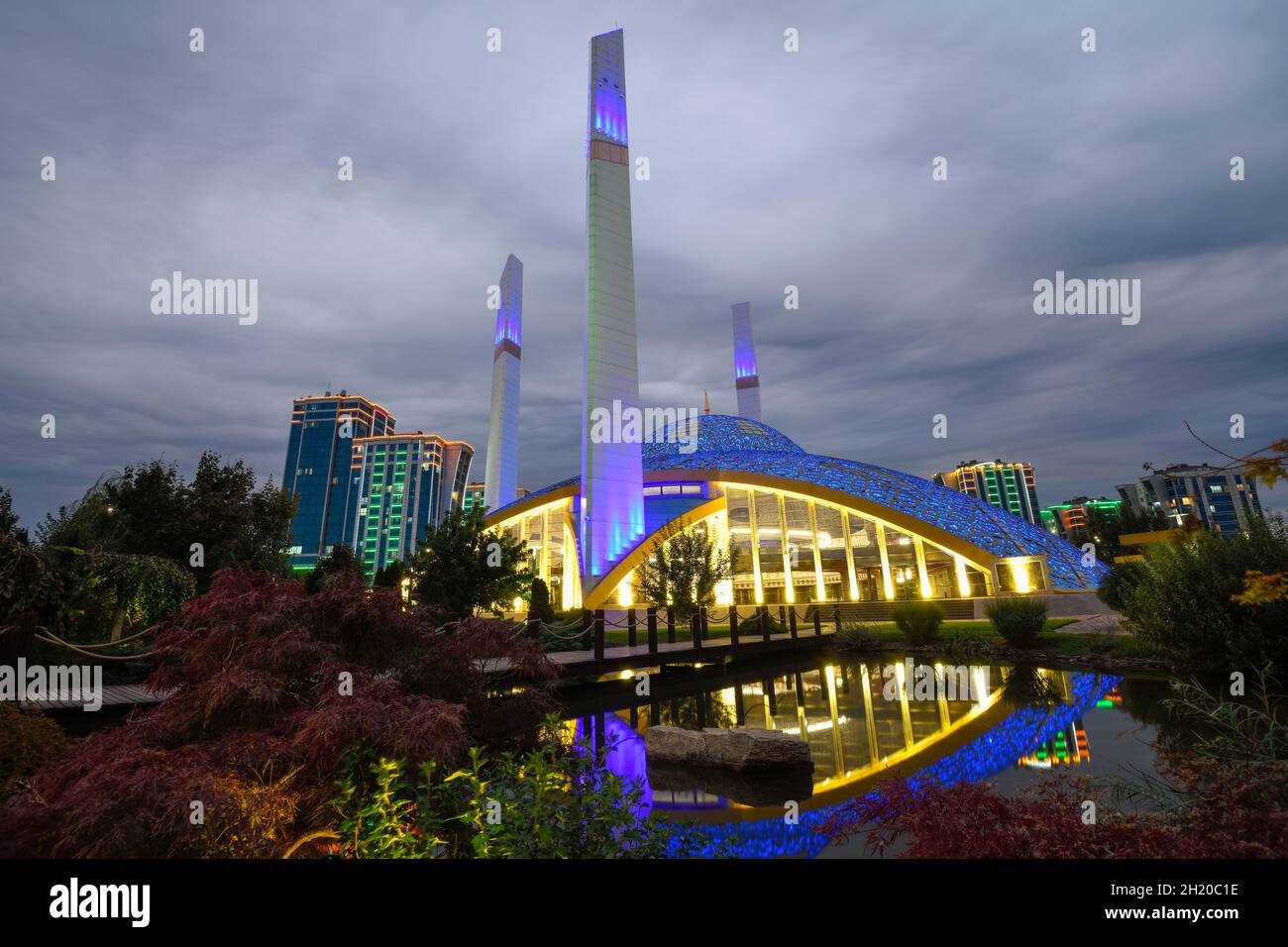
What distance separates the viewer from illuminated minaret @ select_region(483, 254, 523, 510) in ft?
175

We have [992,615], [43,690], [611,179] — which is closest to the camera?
[43,690]

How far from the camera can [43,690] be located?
28.6 ft

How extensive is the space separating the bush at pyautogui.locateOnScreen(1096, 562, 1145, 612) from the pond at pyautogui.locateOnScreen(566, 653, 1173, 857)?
16.0ft

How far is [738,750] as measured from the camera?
Result: 8055 millimetres

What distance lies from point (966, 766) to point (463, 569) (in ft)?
40.5

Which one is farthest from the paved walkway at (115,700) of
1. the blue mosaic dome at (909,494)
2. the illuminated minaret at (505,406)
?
the illuminated minaret at (505,406)

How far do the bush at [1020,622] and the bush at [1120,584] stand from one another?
7.41ft

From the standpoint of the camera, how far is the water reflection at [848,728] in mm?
6598

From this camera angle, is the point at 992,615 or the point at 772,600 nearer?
the point at 992,615

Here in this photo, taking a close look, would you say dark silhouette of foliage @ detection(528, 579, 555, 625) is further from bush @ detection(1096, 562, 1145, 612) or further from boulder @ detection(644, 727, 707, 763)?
bush @ detection(1096, 562, 1145, 612)

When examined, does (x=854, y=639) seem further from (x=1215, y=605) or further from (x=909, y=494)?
(x=909, y=494)

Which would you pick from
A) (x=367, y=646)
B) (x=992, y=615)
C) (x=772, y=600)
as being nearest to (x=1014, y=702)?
(x=992, y=615)
